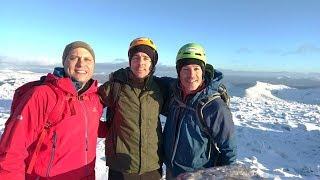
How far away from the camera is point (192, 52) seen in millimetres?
3719

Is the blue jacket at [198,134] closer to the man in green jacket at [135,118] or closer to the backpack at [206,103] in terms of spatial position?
the backpack at [206,103]

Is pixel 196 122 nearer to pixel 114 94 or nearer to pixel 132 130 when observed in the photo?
pixel 132 130

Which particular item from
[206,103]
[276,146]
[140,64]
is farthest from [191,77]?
[276,146]

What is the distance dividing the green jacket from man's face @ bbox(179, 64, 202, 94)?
15.2 inches

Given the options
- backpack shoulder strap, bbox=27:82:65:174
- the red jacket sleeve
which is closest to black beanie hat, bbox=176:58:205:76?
backpack shoulder strap, bbox=27:82:65:174

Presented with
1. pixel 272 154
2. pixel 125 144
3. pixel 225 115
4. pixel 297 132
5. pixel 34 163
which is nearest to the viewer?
pixel 34 163

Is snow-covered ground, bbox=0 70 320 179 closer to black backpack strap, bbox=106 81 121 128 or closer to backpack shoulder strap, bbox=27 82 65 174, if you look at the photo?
black backpack strap, bbox=106 81 121 128

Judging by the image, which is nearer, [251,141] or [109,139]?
[109,139]

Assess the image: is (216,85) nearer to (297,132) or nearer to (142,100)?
(142,100)

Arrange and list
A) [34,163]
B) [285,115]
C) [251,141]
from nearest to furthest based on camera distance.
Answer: [34,163], [251,141], [285,115]

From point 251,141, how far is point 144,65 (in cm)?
757

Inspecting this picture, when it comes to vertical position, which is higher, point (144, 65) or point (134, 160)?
point (144, 65)

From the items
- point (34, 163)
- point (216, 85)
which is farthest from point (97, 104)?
point (216, 85)

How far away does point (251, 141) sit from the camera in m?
10.8
